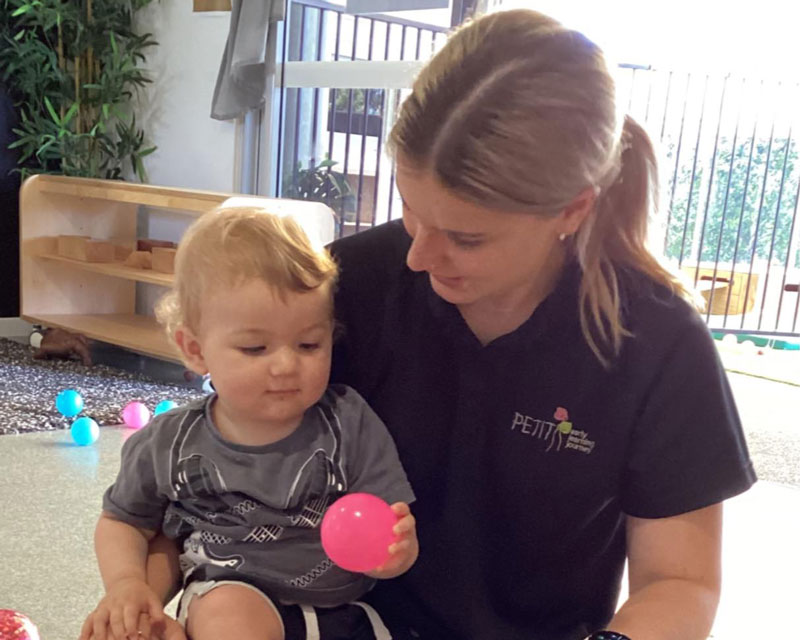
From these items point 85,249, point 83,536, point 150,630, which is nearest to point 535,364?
point 150,630

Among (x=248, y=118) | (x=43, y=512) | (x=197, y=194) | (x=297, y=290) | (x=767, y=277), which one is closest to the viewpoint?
(x=297, y=290)

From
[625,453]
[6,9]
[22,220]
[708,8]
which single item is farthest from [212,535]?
[708,8]

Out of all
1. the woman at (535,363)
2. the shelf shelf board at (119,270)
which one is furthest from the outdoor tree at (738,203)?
the woman at (535,363)

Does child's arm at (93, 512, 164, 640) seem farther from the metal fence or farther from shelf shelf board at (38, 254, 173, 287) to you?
the metal fence

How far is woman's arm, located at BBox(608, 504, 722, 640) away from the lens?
0.73 metres

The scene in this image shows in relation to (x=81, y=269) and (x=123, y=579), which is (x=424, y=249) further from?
(x=81, y=269)

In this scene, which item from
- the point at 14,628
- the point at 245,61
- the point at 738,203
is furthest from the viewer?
the point at 738,203

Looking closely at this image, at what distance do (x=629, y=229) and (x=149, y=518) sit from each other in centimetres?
57

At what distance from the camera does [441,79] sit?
738mm

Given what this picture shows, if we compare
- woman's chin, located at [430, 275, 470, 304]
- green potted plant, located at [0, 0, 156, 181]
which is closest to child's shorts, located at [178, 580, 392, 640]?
woman's chin, located at [430, 275, 470, 304]

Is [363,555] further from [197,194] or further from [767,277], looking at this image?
[767,277]

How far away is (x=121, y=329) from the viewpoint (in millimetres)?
3283

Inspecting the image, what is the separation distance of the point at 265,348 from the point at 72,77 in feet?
10.0

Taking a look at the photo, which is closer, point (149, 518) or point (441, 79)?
point (441, 79)
